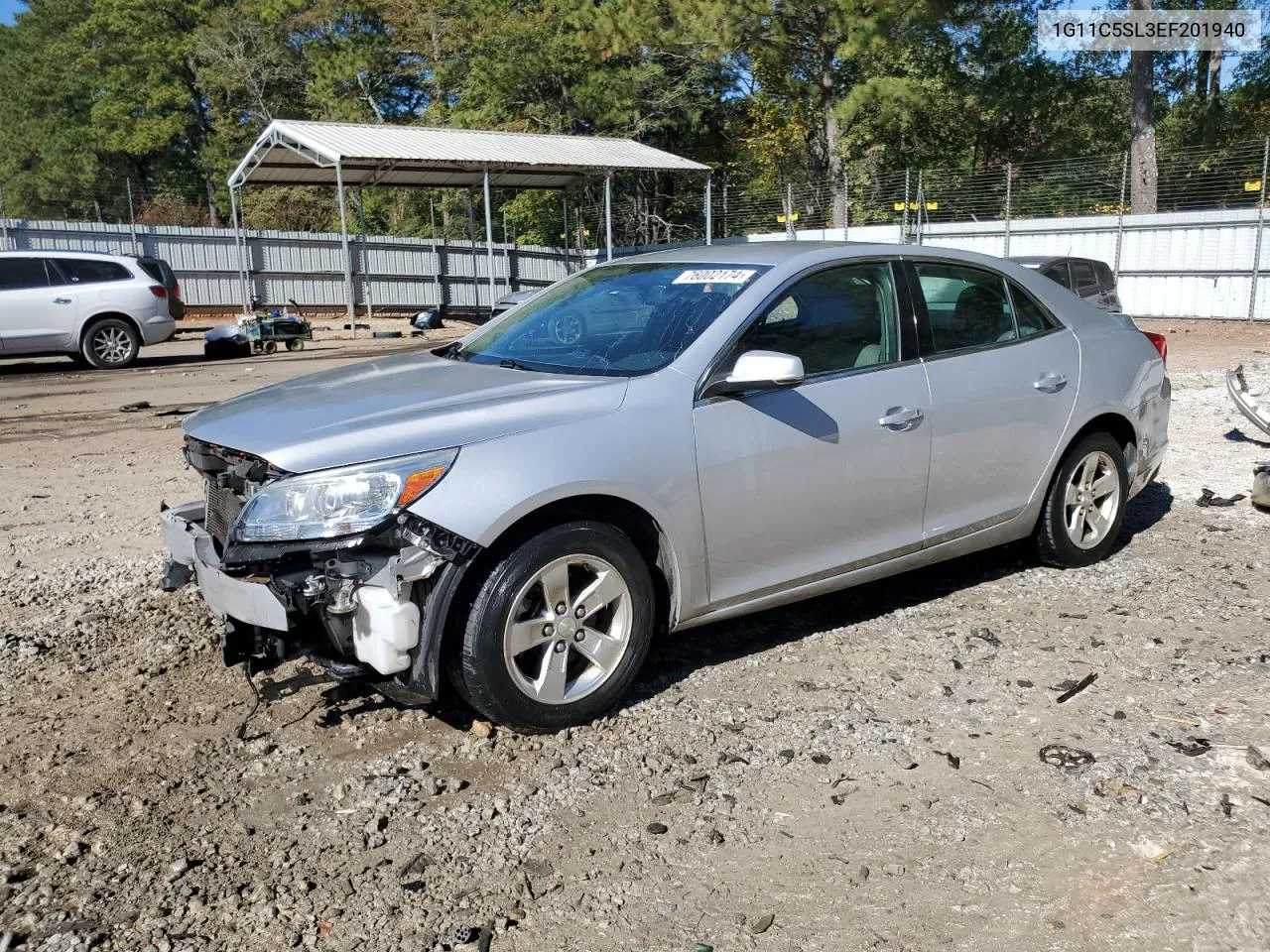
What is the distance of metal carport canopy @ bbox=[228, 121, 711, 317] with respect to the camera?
23.6 m

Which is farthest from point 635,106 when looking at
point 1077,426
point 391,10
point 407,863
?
point 407,863

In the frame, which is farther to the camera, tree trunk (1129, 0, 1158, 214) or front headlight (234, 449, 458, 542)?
tree trunk (1129, 0, 1158, 214)

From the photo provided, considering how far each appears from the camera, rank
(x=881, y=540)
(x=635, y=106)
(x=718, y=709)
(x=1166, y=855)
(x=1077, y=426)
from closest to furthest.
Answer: (x=1166, y=855), (x=718, y=709), (x=881, y=540), (x=1077, y=426), (x=635, y=106)

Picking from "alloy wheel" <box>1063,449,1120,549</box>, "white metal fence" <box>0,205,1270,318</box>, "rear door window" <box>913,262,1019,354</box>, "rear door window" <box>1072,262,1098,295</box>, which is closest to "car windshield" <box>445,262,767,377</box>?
"rear door window" <box>913,262,1019,354</box>

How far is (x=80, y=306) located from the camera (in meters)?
16.1

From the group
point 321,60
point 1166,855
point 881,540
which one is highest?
point 321,60

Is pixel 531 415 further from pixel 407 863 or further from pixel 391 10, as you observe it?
pixel 391 10

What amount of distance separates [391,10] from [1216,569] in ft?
142

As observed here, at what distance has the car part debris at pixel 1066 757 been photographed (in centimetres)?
362

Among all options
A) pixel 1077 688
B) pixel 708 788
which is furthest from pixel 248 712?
pixel 1077 688

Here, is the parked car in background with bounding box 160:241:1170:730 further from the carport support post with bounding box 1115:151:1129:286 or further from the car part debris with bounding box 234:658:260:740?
the carport support post with bounding box 1115:151:1129:286

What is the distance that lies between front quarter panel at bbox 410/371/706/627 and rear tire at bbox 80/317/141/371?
47.9ft

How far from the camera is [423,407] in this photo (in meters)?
3.86

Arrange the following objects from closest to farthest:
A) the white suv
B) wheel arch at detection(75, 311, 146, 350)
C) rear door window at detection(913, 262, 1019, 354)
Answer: rear door window at detection(913, 262, 1019, 354) → the white suv → wheel arch at detection(75, 311, 146, 350)
